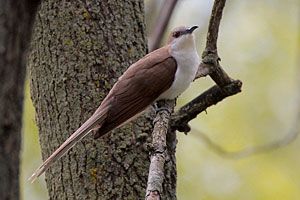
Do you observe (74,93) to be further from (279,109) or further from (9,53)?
(279,109)

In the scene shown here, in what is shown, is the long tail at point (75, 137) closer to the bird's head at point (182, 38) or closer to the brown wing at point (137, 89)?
the brown wing at point (137, 89)

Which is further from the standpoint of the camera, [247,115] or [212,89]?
[247,115]

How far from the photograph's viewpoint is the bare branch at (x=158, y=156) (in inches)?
94.6

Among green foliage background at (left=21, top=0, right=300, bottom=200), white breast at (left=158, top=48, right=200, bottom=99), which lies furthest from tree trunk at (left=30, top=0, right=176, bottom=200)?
green foliage background at (left=21, top=0, right=300, bottom=200)

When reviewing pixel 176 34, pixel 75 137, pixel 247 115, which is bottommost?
pixel 75 137

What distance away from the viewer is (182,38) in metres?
3.93

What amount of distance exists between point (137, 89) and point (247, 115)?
6604mm

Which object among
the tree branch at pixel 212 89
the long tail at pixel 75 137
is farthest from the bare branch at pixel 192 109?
the long tail at pixel 75 137

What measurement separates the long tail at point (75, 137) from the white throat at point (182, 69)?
0.49m

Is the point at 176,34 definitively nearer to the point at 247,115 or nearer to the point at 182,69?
the point at 182,69

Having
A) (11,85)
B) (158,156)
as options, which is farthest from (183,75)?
(11,85)

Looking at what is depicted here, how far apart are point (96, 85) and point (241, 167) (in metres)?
6.35

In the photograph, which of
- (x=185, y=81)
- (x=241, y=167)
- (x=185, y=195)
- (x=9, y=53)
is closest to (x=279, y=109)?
(x=241, y=167)

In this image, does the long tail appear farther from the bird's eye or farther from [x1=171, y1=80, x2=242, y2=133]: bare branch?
the bird's eye
